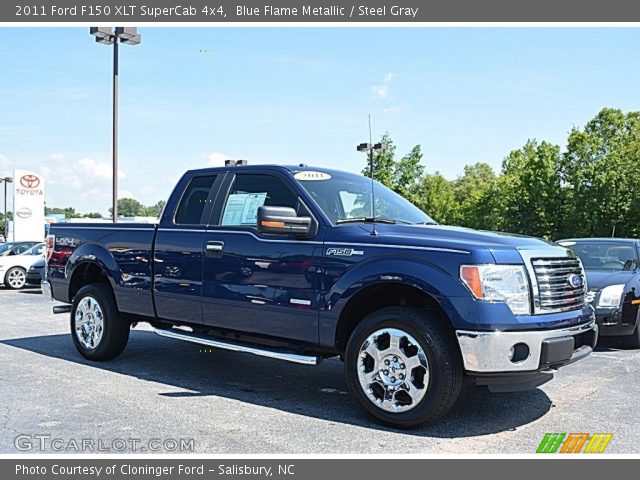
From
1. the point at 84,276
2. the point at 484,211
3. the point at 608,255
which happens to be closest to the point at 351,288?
the point at 84,276

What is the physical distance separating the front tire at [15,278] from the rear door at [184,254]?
13396mm

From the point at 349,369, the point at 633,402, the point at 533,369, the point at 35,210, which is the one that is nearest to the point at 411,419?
the point at 349,369

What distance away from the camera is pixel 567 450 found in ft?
14.4

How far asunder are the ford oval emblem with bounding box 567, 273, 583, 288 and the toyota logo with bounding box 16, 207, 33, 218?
27138mm

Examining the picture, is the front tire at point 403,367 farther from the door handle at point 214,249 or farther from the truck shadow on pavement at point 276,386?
the door handle at point 214,249

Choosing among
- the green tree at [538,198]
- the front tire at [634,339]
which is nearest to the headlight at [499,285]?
the front tire at [634,339]

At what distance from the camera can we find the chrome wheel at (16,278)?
1803 centimetres

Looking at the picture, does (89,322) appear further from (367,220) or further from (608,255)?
(608,255)

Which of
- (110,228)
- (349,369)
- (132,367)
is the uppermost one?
(110,228)

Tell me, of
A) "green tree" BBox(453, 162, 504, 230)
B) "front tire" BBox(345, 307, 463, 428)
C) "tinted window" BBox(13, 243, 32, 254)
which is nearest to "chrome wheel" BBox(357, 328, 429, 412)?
"front tire" BBox(345, 307, 463, 428)

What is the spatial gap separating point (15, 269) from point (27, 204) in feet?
36.1

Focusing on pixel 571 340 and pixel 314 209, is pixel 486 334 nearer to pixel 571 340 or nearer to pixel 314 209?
pixel 571 340

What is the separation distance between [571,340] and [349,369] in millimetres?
1635
